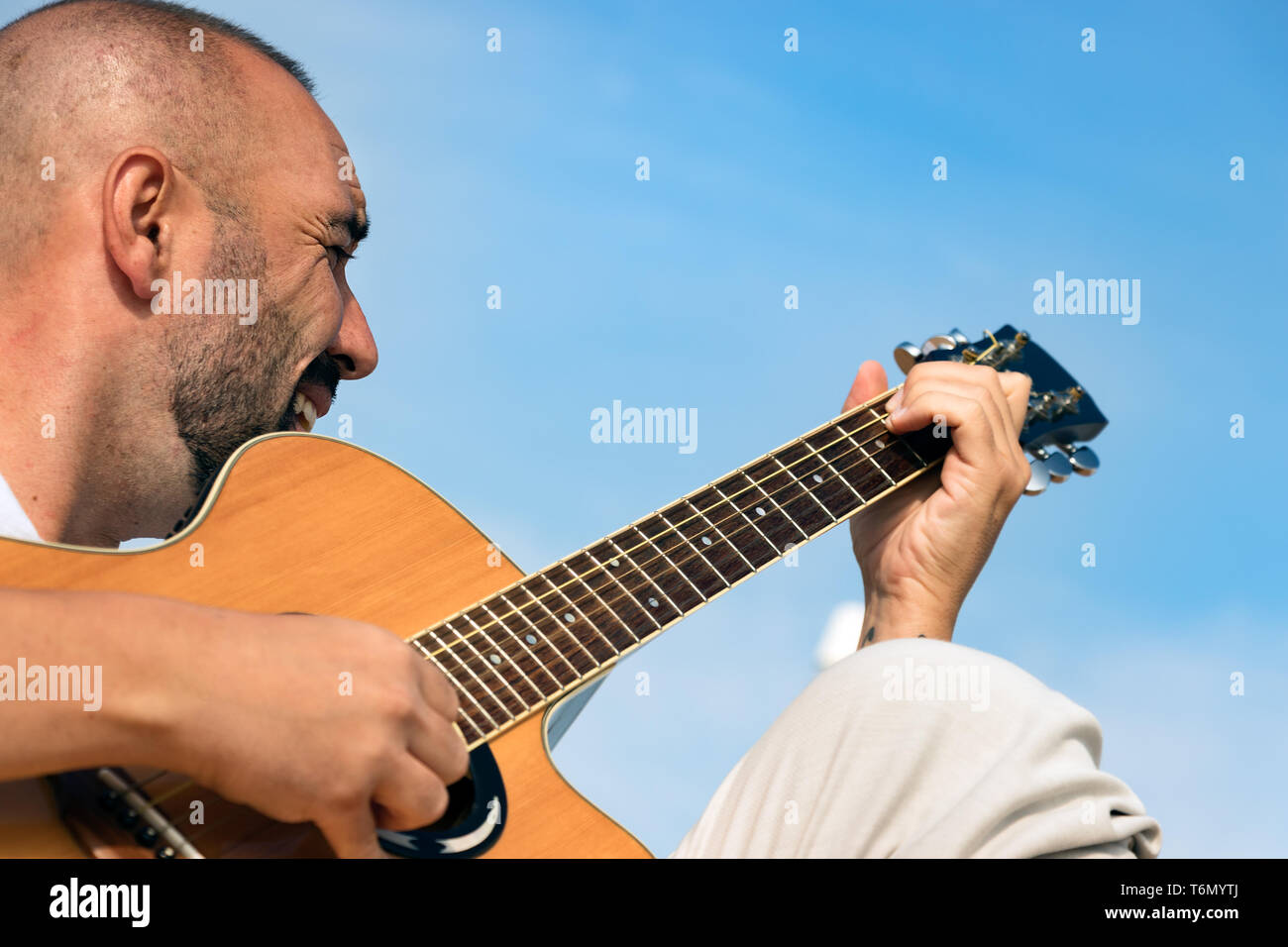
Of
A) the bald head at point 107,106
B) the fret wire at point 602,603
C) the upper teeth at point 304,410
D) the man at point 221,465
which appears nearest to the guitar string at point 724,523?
the fret wire at point 602,603

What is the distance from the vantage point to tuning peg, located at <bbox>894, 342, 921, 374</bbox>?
207cm

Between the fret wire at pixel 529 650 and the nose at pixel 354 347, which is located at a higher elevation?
the nose at pixel 354 347

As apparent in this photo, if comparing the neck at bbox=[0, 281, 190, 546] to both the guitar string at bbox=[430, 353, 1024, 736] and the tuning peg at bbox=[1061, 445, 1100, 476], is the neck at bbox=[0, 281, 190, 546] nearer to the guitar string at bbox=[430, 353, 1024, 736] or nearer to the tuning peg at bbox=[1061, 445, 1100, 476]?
the guitar string at bbox=[430, 353, 1024, 736]

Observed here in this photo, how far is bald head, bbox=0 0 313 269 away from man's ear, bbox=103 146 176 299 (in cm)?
5

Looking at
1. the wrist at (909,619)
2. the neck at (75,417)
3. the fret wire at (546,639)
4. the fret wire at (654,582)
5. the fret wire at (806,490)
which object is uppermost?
the neck at (75,417)

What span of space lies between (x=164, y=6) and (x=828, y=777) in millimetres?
1717

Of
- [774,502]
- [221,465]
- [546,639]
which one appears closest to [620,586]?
[546,639]

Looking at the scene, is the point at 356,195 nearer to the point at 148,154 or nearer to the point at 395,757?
the point at 148,154

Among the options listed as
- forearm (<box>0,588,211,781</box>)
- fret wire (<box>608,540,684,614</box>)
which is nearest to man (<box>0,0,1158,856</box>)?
forearm (<box>0,588,211,781</box>)

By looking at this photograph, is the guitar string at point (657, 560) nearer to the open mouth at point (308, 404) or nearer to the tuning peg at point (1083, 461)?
the tuning peg at point (1083, 461)

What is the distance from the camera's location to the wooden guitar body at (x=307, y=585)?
93cm

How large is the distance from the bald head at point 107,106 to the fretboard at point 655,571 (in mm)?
833
